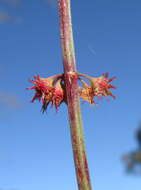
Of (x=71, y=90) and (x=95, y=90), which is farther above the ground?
(x=95, y=90)

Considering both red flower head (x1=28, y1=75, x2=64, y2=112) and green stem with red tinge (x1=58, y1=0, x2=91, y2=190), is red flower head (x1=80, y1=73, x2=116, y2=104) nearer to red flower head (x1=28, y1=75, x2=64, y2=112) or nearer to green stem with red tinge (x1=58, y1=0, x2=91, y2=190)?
red flower head (x1=28, y1=75, x2=64, y2=112)

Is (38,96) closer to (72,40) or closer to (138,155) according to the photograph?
(72,40)

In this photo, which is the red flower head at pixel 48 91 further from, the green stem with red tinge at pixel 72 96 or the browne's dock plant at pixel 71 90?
the green stem with red tinge at pixel 72 96

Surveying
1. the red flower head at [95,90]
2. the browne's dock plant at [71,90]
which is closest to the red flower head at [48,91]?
the browne's dock plant at [71,90]

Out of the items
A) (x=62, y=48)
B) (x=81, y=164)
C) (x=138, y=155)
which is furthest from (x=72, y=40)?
(x=138, y=155)

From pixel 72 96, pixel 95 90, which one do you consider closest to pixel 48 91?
pixel 95 90

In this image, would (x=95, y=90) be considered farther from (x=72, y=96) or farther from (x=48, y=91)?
(x=72, y=96)

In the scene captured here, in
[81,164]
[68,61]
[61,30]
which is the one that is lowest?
[81,164]
